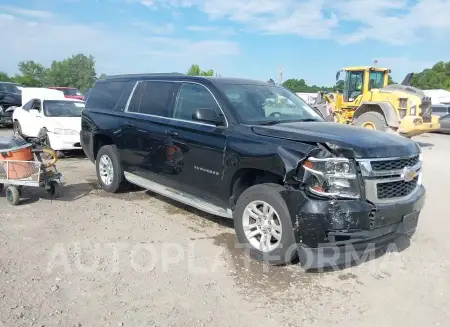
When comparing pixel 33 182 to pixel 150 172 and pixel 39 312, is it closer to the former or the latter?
pixel 150 172

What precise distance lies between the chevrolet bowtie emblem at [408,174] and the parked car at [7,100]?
16610 millimetres

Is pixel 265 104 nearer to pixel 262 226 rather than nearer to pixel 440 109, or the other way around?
pixel 262 226

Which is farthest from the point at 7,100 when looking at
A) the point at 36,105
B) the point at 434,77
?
the point at 434,77

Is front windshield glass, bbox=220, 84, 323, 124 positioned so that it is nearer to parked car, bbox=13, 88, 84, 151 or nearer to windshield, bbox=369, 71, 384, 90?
parked car, bbox=13, 88, 84, 151

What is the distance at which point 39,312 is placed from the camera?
3.37 meters

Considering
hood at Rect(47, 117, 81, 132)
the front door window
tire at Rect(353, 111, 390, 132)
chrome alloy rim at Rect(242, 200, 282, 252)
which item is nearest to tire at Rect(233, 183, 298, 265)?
chrome alloy rim at Rect(242, 200, 282, 252)

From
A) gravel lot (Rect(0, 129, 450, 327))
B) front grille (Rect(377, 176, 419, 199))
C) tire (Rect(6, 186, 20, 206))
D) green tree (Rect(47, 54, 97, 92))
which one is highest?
green tree (Rect(47, 54, 97, 92))

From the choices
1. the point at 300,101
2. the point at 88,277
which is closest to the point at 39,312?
the point at 88,277

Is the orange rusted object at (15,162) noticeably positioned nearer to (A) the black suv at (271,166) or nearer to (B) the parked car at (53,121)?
(A) the black suv at (271,166)

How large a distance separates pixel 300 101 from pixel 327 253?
2677 millimetres

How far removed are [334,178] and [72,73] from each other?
95.0 m

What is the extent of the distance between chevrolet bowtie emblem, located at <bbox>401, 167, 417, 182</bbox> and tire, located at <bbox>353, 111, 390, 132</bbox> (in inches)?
409

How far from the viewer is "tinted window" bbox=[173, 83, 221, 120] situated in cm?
520

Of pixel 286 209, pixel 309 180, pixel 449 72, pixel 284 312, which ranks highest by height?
pixel 449 72
